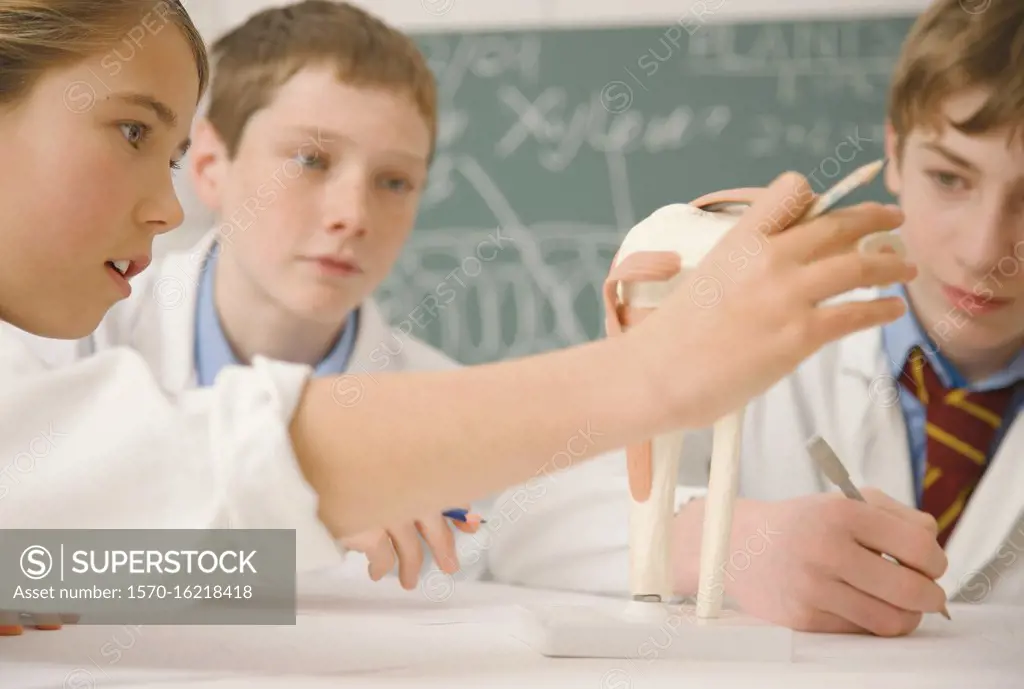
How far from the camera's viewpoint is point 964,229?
0.68m

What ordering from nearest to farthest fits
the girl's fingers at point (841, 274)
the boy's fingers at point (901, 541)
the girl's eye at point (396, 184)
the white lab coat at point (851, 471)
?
the girl's fingers at point (841, 274)
the boy's fingers at point (901, 541)
the white lab coat at point (851, 471)
the girl's eye at point (396, 184)

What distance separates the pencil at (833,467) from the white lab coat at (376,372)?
0.08m

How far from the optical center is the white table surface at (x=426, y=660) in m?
0.40

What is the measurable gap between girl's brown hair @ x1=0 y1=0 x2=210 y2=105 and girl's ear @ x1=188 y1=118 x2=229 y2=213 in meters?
0.27

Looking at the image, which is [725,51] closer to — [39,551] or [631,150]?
[631,150]

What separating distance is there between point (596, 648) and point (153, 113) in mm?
325

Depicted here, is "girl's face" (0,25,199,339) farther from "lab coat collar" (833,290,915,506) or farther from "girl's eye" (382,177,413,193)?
"lab coat collar" (833,290,915,506)

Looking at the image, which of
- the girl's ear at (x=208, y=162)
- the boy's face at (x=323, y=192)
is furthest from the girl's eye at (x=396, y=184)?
the girl's ear at (x=208, y=162)

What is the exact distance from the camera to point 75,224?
51cm

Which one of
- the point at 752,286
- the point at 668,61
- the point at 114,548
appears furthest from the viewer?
the point at 668,61

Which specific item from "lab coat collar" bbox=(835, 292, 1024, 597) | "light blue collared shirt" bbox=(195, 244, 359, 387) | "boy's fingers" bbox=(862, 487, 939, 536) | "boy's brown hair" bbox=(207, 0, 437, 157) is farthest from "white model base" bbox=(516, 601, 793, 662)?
"boy's brown hair" bbox=(207, 0, 437, 157)

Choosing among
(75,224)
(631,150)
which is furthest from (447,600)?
(631,150)

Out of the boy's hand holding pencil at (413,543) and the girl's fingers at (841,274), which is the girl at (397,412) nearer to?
the girl's fingers at (841,274)

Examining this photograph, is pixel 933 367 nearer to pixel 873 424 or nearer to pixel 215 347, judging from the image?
pixel 873 424
